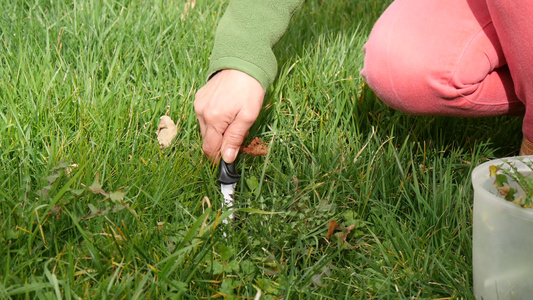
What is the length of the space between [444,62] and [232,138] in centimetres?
56

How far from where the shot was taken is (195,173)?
1.61 meters

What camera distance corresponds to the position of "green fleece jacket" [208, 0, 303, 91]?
4.90 feet

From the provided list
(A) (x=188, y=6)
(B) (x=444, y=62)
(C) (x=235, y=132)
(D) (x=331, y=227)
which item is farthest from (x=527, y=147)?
(A) (x=188, y=6)

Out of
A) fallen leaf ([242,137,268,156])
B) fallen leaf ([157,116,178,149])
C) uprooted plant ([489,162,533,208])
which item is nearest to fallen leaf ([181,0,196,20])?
fallen leaf ([157,116,178,149])

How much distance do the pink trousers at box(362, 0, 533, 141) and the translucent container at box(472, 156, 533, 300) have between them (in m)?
0.33

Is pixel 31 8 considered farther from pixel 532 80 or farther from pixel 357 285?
pixel 532 80

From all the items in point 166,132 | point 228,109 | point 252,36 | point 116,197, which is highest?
point 252,36

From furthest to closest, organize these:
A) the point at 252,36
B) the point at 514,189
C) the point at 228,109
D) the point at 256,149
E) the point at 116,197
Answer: the point at 256,149 → the point at 252,36 → the point at 228,109 → the point at 116,197 → the point at 514,189

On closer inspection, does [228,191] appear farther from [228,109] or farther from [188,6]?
[188,6]

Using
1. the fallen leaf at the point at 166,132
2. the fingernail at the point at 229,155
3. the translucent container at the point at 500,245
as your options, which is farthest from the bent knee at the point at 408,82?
the fallen leaf at the point at 166,132

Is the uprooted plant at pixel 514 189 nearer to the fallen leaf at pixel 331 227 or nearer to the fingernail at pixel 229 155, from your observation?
the fallen leaf at pixel 331 227

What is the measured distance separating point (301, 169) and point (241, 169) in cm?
18

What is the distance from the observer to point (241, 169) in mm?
1700

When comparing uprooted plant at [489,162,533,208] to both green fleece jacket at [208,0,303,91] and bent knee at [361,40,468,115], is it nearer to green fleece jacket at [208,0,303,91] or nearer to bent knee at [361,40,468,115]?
bent knee at [361,40,468,115]
